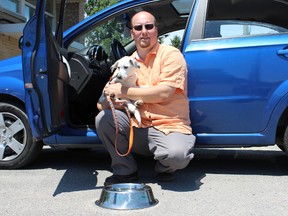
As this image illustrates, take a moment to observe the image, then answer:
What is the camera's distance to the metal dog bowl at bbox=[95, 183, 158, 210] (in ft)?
9.41

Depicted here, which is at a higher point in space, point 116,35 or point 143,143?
point 116,35

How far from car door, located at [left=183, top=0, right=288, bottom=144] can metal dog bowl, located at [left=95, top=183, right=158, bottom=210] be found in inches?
39.4

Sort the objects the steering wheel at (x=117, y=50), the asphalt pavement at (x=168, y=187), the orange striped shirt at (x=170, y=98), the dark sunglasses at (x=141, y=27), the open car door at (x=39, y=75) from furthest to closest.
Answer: the steering wheel at (x=117, y=50) → the dark sunglasses at (x=141, y=27) → the orange striped shirt at (x=170, y=98) → the open car door at (x=39, y=75) → the asphalt pavement at (x=168, y=187)

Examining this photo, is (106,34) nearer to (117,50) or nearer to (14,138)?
(117,50)

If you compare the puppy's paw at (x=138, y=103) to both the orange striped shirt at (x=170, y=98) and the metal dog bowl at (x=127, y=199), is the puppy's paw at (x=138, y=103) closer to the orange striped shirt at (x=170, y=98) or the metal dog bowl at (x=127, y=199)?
the orange striped shirt at (x=170, y=98)

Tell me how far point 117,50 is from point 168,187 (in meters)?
1.53

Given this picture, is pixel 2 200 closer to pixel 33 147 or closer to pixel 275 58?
pixel 33 147

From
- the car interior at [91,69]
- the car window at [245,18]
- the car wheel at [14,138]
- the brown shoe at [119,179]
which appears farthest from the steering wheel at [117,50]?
the brown shoe at [119,179]

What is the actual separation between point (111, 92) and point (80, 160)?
144cm

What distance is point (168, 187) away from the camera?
3.46 meters

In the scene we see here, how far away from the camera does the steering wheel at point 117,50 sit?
13.7 feet

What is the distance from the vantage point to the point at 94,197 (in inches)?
126

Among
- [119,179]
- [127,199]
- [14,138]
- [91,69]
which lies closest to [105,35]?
[91,69]

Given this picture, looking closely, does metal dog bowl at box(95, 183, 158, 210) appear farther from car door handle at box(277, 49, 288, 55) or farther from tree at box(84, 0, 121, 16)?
tree at box(84, 0, 121, 16)
